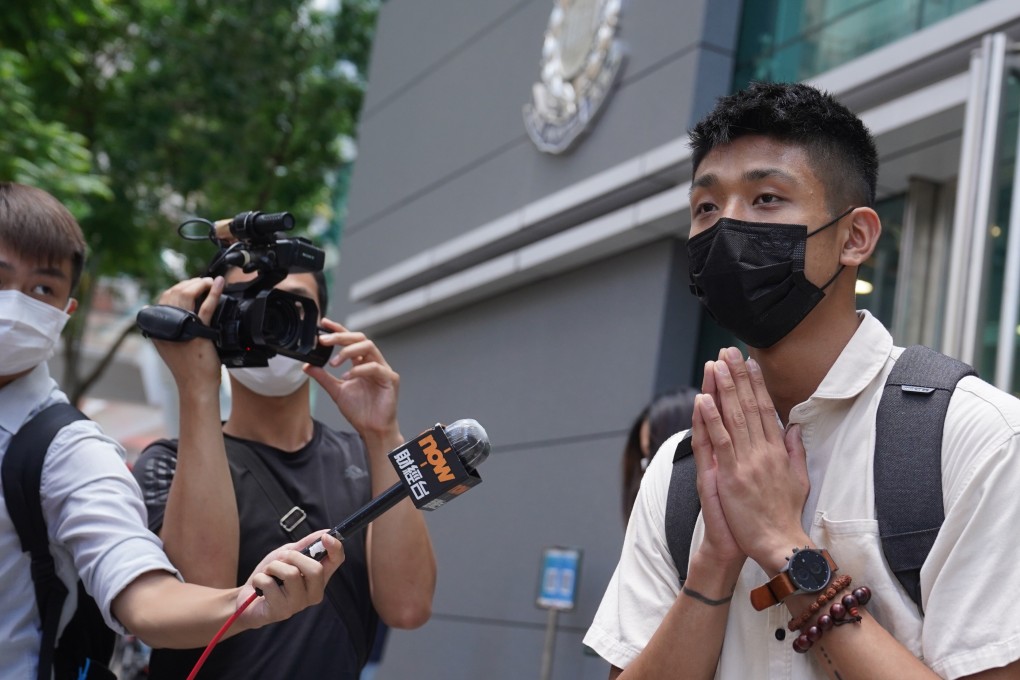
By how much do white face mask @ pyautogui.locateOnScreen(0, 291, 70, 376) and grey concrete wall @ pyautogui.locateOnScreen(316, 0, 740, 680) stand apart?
4.23 m

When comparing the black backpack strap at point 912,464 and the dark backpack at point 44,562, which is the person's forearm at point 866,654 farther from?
the dark backpack at point 44,562

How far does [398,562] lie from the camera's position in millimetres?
3367

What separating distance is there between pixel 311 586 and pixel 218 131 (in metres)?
12.6

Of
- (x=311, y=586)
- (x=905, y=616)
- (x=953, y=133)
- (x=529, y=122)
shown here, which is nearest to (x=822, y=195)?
(x=905, y=616)

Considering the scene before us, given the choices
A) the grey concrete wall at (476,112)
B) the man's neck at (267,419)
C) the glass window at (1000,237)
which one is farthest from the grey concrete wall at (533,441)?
the man's neck at (267,419)

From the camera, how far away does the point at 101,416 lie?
31.1 meters

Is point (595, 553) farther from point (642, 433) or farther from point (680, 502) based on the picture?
point (680, 502)

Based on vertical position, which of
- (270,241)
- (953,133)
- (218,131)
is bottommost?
(270,241)

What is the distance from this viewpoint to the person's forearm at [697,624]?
206 centimetres

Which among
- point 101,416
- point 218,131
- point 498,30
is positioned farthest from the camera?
point 101,416

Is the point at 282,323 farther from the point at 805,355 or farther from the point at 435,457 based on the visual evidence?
the point at 805,355

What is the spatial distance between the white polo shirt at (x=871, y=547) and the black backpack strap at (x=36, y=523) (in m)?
1.20

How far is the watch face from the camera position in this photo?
1916mm

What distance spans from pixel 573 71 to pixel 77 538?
573 centimetres
